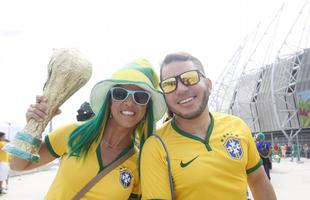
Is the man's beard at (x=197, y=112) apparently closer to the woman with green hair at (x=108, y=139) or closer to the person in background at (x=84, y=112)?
the woman with green hair at (x=108, y=139)

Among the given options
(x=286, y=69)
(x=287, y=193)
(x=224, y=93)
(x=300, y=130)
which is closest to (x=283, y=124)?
(x=300, y=130)

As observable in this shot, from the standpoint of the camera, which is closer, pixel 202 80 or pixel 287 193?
pixel 202 80

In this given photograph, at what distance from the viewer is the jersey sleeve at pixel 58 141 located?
94.3 inches

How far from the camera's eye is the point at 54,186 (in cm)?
221

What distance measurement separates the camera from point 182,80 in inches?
84.9

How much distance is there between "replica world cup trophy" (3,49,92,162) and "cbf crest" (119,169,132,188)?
56 cm

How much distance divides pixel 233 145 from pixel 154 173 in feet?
1.82

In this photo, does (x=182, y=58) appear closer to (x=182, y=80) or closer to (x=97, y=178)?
(x=182, y=80)

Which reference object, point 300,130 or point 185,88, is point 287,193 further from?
point 300,130

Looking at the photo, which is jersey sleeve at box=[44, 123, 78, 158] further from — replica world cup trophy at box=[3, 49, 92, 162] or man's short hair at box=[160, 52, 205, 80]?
man's short hair at box=[160, 52, 205, 80]

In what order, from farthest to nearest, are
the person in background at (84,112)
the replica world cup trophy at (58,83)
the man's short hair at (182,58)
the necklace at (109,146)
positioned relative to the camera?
the person in background at (84,112)
the necklace at (109,146)
the man's short hair at (182,58)
the replica world cup trophy at (58,83)

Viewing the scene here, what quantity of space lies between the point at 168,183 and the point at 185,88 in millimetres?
596

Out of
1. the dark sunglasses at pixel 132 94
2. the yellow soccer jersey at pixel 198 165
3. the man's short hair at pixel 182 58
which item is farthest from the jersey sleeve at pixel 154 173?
the man's short hair at pixel 182 58

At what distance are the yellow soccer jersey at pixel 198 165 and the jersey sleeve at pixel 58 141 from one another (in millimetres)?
649
